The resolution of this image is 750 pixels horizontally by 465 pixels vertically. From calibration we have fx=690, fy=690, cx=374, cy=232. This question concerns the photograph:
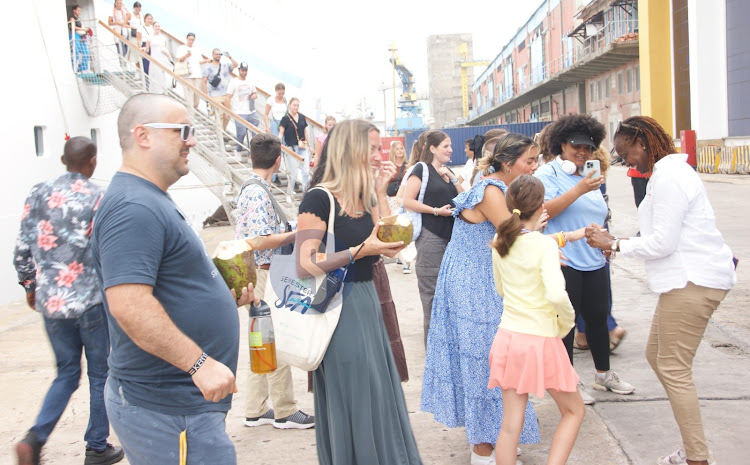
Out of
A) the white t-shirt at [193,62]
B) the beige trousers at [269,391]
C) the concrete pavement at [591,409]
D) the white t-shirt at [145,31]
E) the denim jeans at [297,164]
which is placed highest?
the white t-shirt at [145,31]

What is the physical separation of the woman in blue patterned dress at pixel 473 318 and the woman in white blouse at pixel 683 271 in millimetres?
764

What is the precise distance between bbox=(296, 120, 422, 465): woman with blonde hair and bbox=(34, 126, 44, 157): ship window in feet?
33.8

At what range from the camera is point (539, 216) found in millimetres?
3543

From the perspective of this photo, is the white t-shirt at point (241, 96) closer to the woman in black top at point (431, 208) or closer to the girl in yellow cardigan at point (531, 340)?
the woman in black top at point (431, 208)

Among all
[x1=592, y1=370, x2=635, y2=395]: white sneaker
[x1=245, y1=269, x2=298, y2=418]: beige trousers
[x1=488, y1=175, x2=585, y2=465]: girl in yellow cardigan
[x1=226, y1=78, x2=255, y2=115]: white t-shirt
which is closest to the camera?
[x1=488, y1=175, x2=585, y2=465]: girl in yellow cardigan

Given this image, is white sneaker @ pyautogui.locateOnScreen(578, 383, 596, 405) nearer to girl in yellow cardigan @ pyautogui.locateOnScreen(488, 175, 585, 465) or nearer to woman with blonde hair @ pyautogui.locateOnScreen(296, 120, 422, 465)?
girl in yellow cardigan @ pyautogui.locateOnScreen(488, 175, 585, 465)

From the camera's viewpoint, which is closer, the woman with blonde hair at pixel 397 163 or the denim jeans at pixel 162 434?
the denim jeans at pixel 162 434

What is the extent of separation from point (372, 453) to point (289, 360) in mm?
551

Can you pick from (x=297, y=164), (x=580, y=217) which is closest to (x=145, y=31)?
(x=297, y=164)

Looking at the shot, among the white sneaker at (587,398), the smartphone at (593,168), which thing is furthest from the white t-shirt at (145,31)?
the white sneaker at (587,398)

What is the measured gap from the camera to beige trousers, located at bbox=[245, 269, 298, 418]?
183 inches

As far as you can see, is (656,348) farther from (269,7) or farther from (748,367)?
(269,7)

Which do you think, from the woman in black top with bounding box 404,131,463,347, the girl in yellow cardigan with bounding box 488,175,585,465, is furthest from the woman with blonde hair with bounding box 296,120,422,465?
the woman in black top with bounding box 404,131,463,347

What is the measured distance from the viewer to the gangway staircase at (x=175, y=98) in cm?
1301
